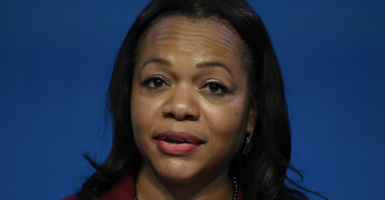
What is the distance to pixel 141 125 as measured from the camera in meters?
1.50

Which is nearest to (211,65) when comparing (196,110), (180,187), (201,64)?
(201,64)

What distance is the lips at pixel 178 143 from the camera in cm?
144

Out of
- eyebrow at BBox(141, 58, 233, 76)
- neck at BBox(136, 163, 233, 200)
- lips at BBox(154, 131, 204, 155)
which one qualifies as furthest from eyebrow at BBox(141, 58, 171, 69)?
neck at BBox(136, 163, 233, 200)

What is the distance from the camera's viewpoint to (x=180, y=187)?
5.16 feet

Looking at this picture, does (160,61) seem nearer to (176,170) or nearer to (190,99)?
(190,99)

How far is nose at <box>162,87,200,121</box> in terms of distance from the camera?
1.43m

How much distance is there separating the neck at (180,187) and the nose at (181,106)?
21 centimetres

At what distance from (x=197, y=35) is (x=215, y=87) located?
0.17 meters

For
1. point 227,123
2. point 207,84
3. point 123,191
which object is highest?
point 207,84

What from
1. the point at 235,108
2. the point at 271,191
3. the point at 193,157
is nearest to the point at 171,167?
the point at 193,157

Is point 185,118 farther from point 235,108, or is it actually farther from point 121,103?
point 121,103

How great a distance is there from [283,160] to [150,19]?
2.16 ft

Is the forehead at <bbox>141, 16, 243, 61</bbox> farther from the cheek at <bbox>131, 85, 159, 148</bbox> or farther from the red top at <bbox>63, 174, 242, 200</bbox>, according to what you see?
the red top at <bbox>63, 174, 242, 200</bbox>

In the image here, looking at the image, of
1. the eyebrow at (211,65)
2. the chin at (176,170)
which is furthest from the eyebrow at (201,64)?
the chin at (176,170)
